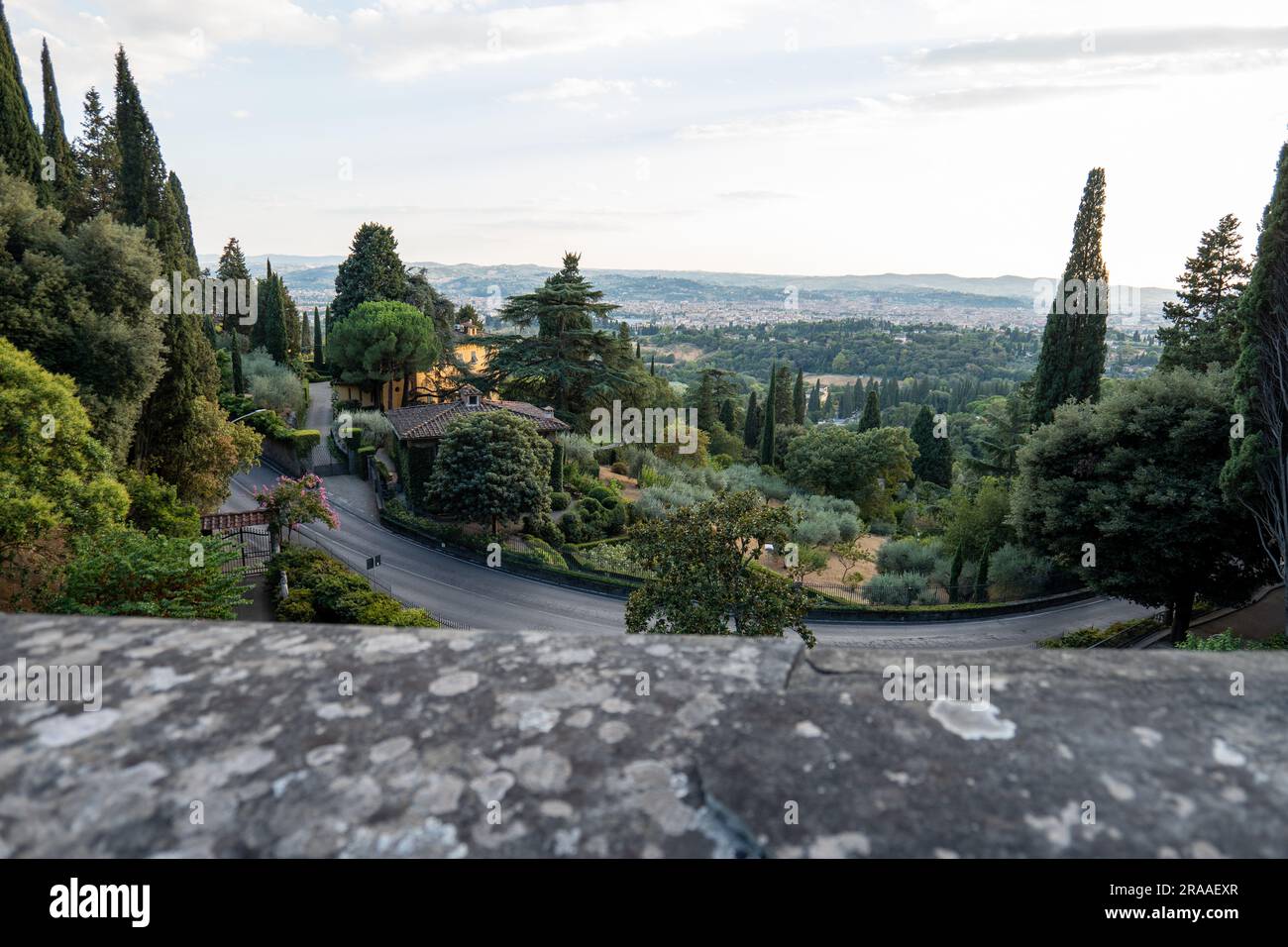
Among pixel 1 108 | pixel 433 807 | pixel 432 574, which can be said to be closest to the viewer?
pixel 433 807

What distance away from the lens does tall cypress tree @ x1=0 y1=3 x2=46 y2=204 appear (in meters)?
19.3

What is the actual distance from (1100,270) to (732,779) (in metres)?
34.1

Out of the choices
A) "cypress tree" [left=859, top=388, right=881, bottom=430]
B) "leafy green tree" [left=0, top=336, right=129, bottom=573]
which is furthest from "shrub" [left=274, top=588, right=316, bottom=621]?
"cypress tree" [left=859, top=388, right=881, bottom=430]

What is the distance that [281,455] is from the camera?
39.4 metres

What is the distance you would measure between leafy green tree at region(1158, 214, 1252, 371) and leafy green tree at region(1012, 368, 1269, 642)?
34.4 ft

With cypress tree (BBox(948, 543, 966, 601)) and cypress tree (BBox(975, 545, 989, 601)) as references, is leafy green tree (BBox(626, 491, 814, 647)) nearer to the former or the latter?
cypress tree (BBox(948, 543, 966, 601))

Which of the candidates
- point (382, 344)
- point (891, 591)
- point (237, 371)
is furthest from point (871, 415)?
point (237, 371)

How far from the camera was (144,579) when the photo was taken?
12.2 meters

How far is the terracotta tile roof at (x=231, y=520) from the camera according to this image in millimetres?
23000

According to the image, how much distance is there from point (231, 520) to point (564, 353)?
20678 mm

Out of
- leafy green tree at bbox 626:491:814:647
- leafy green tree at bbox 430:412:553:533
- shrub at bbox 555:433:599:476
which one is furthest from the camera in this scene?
shrub at bbox 555:433:599:476

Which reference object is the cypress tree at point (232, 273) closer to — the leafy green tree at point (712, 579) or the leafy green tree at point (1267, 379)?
the leafy green tree at point (712, 579)
